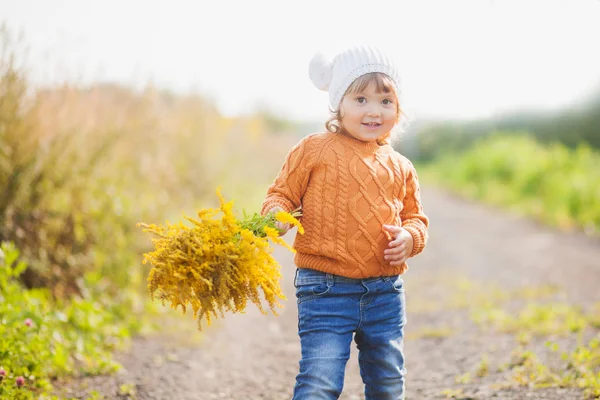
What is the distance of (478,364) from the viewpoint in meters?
4.03

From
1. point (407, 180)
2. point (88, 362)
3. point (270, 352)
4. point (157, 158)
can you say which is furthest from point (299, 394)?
point (157, 158)

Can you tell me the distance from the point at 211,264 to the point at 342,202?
62cm

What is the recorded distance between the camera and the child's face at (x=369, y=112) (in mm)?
2682

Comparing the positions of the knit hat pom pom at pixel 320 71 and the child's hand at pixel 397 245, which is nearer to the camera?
the child's hand at pixel 397 245

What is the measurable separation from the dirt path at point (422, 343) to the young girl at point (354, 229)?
1022mm

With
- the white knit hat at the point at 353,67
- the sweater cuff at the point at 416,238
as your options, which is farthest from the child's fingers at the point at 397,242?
the white knit hat at the point at 353,67

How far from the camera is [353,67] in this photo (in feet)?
8.84

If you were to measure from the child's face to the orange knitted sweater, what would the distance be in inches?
2.6

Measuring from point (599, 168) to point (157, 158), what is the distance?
24.4 feet

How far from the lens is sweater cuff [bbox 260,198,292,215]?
2.60 meters

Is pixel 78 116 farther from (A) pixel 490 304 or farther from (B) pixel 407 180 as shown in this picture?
(A) pixel 490 304

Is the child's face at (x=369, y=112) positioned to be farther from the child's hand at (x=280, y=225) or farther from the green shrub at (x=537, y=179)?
the green shrub at (x=537, y=179)

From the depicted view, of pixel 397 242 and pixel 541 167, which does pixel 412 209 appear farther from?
pixel 541 167

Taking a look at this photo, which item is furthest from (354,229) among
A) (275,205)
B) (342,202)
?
(275,205)
